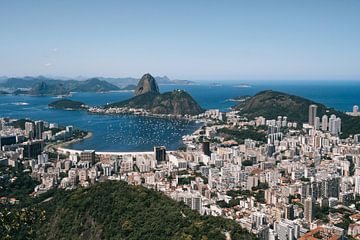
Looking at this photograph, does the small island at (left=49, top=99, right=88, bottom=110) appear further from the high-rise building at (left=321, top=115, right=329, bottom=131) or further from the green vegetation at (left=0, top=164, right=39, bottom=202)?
the green vegetation at (left=0, top=164, right=39, bottom=202)

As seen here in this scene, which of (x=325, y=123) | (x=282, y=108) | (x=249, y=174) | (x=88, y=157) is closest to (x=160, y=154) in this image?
(x=88, y=157)

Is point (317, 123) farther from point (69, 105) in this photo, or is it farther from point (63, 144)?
point (69, 105)

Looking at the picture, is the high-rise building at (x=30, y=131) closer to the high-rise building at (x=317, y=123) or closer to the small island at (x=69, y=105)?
the small island at (x=69, y=105)

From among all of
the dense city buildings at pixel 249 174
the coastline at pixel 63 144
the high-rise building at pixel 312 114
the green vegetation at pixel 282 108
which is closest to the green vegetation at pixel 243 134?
the dense city buildings at pixel 249 174

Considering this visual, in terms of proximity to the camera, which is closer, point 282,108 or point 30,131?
point 30,131

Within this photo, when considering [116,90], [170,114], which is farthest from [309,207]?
[116,90]
